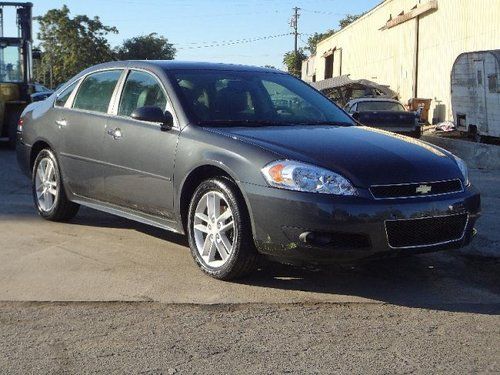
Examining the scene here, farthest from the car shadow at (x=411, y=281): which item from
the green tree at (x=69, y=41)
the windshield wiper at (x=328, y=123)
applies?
the green tree at (x=69, y=41)

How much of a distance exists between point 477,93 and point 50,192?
1340 cm

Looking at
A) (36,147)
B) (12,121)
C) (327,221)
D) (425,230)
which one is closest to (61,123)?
(36,147)

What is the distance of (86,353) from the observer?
375 cm

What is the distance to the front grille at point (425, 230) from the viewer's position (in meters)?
4.66

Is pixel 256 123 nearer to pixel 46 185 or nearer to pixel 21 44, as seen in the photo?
pixel 46 185

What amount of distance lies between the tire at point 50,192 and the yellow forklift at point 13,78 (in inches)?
354

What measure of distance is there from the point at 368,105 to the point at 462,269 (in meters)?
15.7

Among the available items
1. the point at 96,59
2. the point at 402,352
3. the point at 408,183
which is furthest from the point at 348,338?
the point at 96,59

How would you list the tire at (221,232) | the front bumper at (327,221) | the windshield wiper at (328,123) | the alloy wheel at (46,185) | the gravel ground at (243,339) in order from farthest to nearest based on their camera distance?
the alloy wheel at (46,185), the windshield wiper at (328,123), the tire at (221,232), the front bumper at (327,221), the gravel ground at (243,339)

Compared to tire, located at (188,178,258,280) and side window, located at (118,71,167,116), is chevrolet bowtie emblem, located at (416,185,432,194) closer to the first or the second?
tire, located at (188,178,258,280)

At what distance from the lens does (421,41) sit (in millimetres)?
31188

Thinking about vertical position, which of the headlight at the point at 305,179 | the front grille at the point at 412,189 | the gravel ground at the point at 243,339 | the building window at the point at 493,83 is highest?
the building window at the point at 493,83

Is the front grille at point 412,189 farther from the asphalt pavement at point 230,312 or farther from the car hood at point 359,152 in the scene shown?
the asphalt pavement at point 230,312

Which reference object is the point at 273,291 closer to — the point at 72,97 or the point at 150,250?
the point at 150,250
